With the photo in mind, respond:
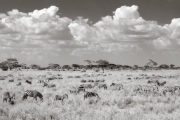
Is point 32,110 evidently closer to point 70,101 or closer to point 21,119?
point 21,119

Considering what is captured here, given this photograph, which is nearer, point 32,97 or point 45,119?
point 45,119

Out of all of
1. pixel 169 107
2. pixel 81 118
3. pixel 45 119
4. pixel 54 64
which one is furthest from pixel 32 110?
pixel 54 64

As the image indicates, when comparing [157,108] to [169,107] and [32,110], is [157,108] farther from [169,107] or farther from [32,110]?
[32,110]

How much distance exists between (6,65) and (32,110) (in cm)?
7402

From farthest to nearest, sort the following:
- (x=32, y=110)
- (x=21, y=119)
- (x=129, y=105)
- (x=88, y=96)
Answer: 1. (x=88, y=96)
2. (x=129, y=105)
3. (x=32, y=110)
4. (x=21, y=119)

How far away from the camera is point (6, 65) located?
77.9 metres

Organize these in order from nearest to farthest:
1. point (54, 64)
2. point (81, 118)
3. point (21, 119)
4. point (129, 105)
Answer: point (21, 119), point (81, 118), point (129, 105), point (54, 64)

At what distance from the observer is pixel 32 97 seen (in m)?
14.7

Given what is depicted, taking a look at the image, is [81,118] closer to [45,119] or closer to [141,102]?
[45,119]

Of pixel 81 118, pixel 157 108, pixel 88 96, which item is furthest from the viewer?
pixel 88 96

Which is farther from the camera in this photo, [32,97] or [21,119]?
[32,97]

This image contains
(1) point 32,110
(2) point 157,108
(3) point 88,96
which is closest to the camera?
(1) point 32,110

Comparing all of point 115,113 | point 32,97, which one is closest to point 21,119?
point 115,113

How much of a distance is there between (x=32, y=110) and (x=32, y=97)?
15.2 ft
